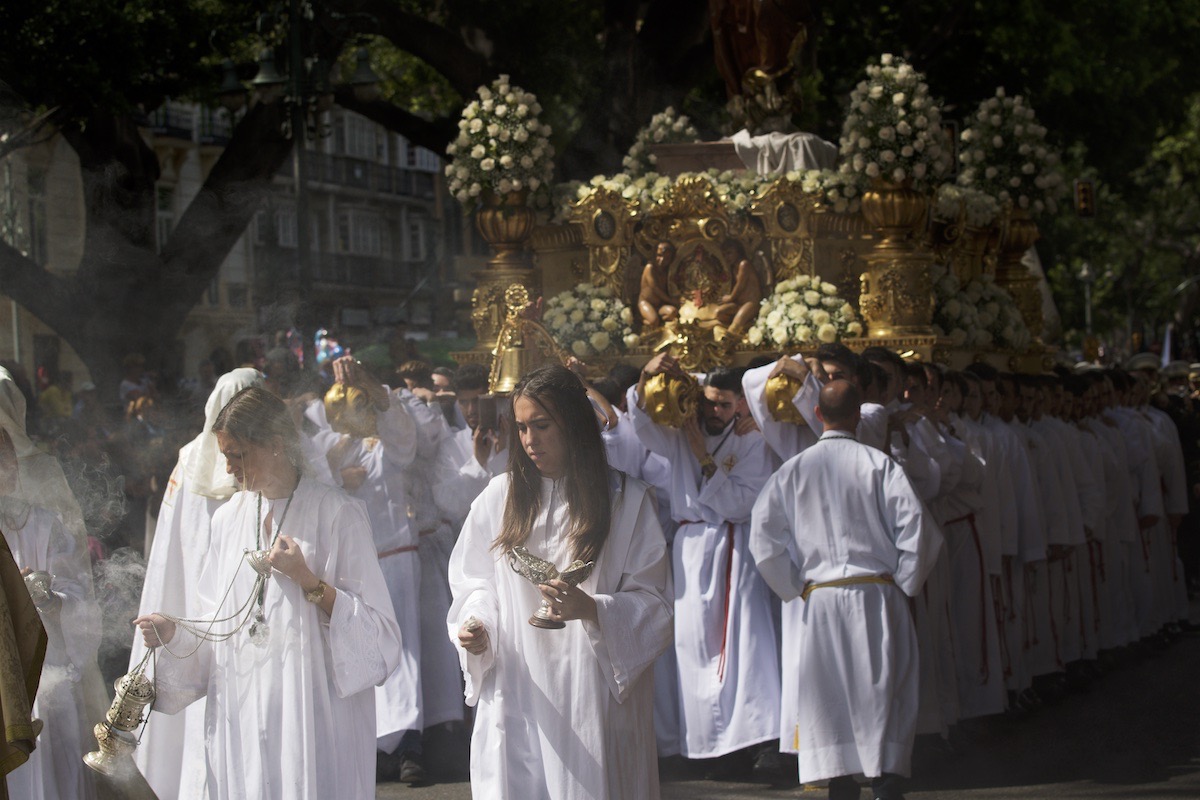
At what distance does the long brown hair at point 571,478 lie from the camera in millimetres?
4922

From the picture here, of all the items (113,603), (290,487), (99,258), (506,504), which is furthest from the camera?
(99,258)

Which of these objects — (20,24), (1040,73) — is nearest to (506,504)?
(20,24)

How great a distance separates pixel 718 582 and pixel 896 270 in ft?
11.0

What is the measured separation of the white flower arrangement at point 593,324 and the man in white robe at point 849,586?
14.8 ft

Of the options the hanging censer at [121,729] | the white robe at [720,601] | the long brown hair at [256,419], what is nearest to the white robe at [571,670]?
the long brown hair at [256,419]

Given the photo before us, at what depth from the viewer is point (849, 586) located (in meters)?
7.20

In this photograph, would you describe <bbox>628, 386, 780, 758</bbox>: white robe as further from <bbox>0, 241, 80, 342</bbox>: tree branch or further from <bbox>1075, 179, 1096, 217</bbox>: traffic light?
<bbox>1075, 179, 1096, 217</bbox>: traffic light

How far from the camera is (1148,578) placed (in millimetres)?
13078

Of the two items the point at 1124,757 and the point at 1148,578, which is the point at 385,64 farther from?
the point at 1124,757

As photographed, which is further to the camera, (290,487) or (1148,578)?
(1148,578)

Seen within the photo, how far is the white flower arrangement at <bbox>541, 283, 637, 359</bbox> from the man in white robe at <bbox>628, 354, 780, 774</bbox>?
9.41 feet

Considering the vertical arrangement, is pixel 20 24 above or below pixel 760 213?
above

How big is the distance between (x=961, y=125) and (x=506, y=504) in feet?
61.2

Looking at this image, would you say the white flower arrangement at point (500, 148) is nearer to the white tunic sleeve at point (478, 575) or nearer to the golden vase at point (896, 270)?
the golden vase at point (896, 270)
